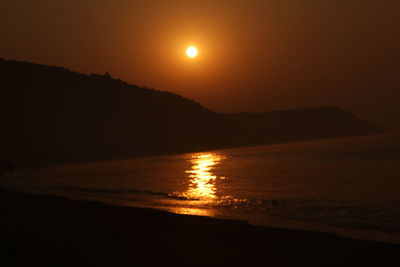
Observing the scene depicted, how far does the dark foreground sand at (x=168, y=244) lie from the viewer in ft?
33.7

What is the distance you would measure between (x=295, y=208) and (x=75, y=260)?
A: 1070 cm

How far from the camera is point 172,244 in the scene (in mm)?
12227

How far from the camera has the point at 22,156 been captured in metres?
124

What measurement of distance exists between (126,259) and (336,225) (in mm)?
7372

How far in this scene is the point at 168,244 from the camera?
12.2 m

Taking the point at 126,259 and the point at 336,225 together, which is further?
the point at 336,225

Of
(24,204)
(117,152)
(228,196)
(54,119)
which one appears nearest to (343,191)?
(228,196)

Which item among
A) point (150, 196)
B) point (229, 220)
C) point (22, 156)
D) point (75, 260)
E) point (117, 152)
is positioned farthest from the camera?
point (117, 152)

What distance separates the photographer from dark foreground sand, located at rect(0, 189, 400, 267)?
33.7 ft

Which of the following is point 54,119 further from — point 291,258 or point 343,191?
point 291,258

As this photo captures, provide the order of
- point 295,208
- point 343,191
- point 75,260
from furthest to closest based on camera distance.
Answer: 1. point 343,191
2. point 295,208
3. point 75,260

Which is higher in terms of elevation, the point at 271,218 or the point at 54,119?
the point at 54,119

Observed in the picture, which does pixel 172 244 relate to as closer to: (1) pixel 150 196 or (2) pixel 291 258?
(2) pixel 291 258

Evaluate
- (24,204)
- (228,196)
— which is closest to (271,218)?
(228,196)
